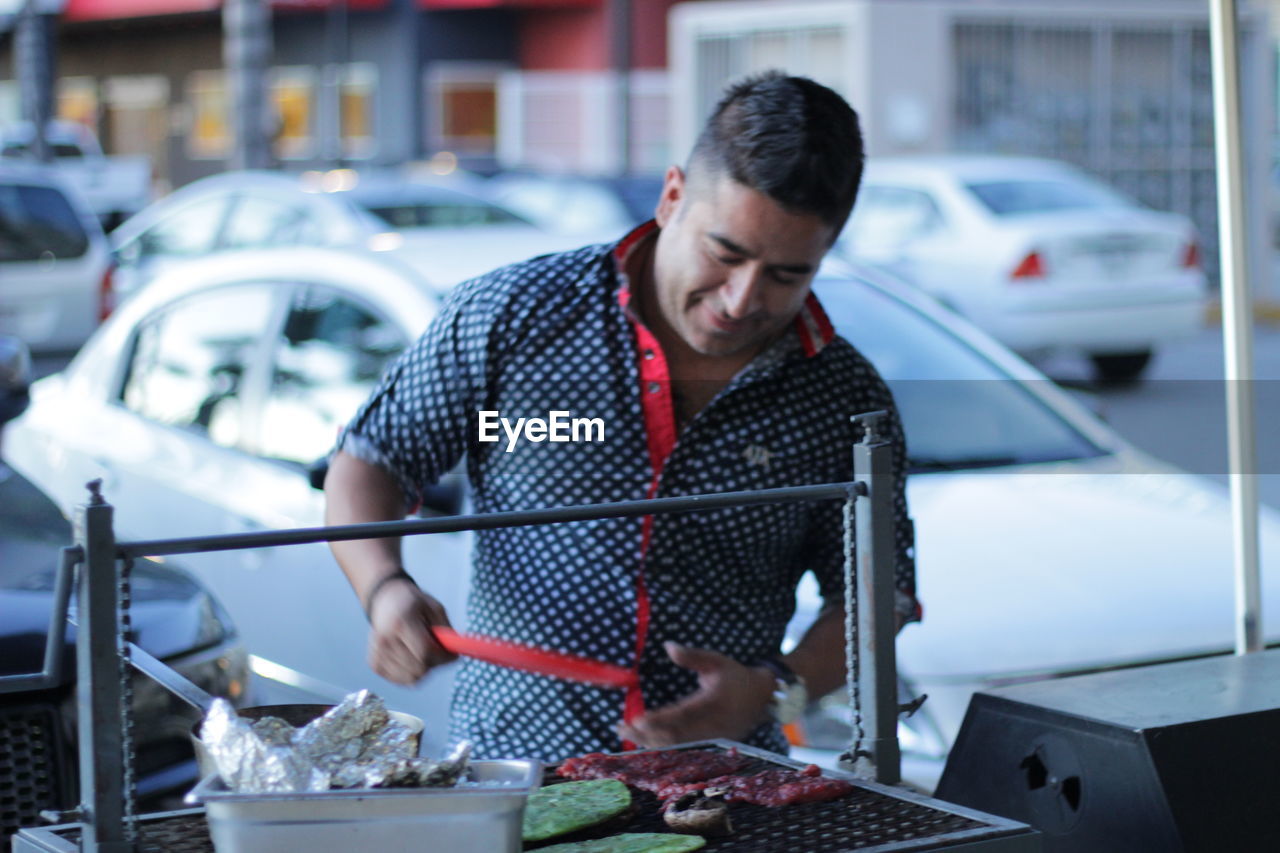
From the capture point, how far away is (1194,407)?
1299cm

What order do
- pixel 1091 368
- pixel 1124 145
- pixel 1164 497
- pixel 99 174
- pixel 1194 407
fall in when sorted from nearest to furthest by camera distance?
pixel 1164 497 → pixel 1194 407 → pixel 1091 368 → pixel 1124 145 → pixel 99 174

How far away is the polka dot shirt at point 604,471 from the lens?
245 centimetres

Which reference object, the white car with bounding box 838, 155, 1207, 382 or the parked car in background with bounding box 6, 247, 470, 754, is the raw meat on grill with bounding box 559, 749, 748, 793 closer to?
the parked car in background with bounding box 6, 247, 470, 754

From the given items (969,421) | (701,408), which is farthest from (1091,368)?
(701,408)

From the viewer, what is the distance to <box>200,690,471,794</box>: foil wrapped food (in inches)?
60.5

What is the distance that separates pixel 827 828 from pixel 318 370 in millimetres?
3050

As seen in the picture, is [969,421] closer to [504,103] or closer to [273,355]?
[273,355]

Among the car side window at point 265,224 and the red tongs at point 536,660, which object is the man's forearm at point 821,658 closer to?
the red tongs at point 536,660

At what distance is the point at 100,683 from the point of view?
5.08 feet

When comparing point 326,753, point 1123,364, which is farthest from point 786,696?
point 1123,364

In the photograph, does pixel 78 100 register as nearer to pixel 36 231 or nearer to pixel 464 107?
pixel 464 107

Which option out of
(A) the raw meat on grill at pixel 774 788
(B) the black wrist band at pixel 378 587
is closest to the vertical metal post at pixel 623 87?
(B) the black wrist band at pixel 378 587

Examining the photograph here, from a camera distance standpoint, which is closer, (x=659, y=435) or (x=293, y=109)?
(x=659, y=435)

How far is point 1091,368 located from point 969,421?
421 inches
